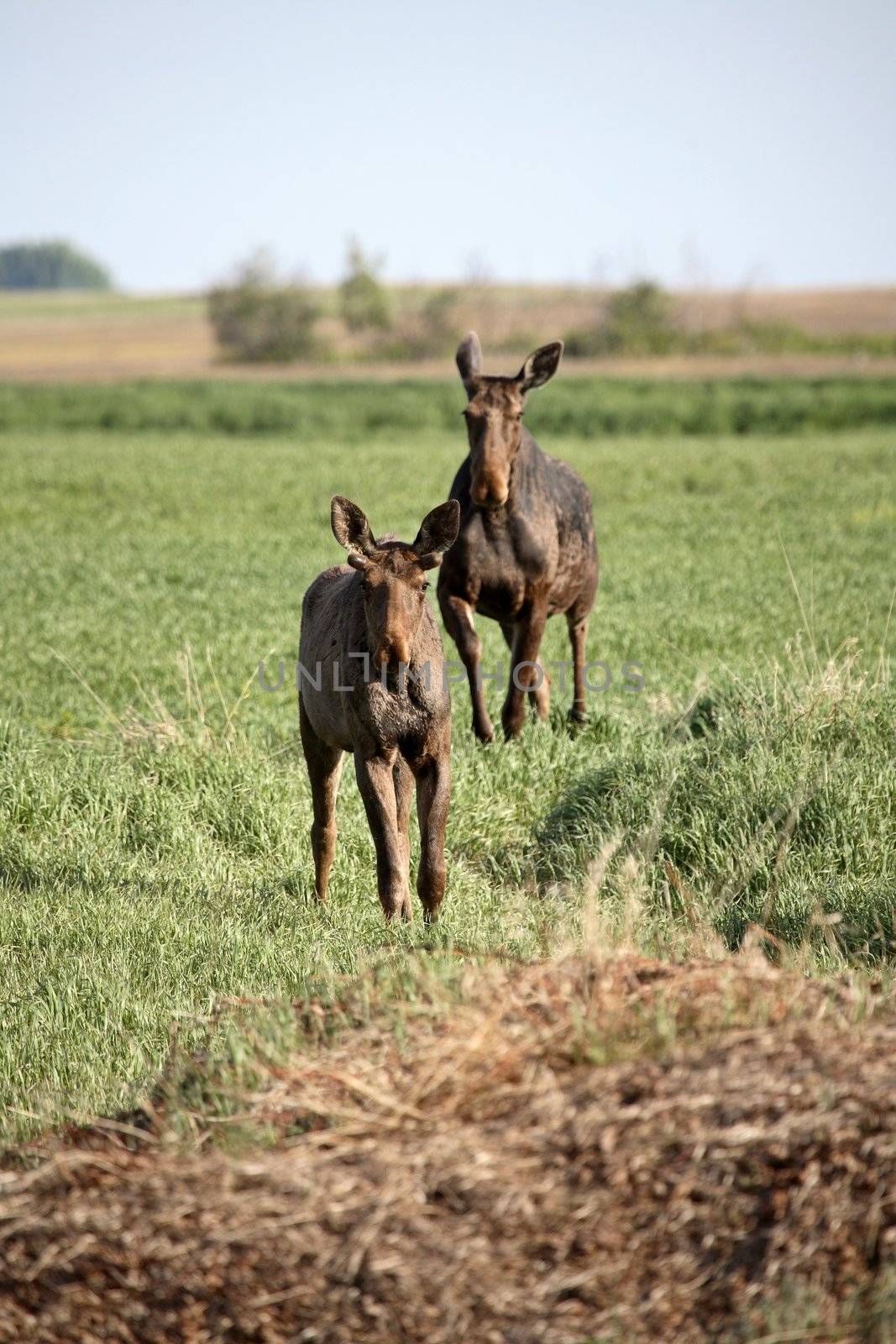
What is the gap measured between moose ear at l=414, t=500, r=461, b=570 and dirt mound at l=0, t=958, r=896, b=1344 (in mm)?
2659

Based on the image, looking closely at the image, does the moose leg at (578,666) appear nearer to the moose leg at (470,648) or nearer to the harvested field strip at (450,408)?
the moose leg at (470,648)

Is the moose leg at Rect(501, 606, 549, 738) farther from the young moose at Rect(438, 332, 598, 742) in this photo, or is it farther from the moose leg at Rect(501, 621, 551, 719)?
the moose leg at Rect(501, 621, 551, 719)

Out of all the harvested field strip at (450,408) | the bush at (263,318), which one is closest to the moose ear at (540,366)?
the harvested field strip at (450,408)

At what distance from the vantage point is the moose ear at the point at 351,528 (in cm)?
591

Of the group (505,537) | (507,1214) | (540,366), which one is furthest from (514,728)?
(507,1214)

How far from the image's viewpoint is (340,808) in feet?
27.8

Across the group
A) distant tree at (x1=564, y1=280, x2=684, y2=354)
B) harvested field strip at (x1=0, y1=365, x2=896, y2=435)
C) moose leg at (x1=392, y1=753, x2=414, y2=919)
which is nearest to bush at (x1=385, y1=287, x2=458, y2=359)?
distant tree at (x1=564, y1=280, x2=684, y2=354)

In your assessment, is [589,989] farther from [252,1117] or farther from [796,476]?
[796,476]

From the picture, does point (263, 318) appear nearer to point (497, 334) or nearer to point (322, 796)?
point (497, 334)

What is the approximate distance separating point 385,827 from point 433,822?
0.24 metres

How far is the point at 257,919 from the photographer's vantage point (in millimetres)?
6652

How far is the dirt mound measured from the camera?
10.5 feet

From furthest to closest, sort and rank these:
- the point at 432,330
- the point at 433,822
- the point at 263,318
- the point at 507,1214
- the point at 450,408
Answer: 1. the point at 263,318
2. the point at 432,330
3. the point at 450,408
4. the point at 433,822
5. the point at 507,1214
